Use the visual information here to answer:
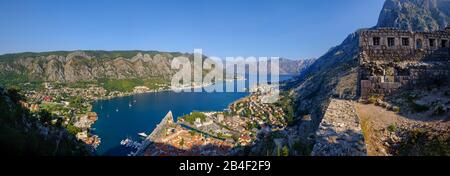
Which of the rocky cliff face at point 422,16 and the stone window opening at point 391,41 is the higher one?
the rocky cliff face at point 422,16

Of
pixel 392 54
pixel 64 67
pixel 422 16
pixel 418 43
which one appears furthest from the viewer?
pixel 64 67

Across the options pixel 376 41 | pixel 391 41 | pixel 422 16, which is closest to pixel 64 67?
pixel 422 16

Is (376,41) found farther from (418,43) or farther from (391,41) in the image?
(418,43)

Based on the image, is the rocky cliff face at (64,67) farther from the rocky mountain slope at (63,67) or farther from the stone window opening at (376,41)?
the stone window opening at (376,41)

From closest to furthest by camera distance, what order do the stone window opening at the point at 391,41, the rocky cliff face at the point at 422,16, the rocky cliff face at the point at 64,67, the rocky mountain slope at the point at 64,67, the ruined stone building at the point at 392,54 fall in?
1. the ruined stone building at the point at 392,54
2. the stone window opening at the point at 391,41
3. the rocky cliff face at the point at 422,16
4. the rocky cliff face at the point at 64,67
5. the rocky mountain slope at the point at 64,67

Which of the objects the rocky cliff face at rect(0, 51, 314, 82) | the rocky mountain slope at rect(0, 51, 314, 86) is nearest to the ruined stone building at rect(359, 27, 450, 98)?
the rocky mountain slope at rect(0, 51, 314, 86)

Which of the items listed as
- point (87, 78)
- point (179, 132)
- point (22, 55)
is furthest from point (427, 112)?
point (22, 55)

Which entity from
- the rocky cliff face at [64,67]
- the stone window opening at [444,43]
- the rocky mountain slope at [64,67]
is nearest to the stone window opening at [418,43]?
the stone window opening at [444,43]

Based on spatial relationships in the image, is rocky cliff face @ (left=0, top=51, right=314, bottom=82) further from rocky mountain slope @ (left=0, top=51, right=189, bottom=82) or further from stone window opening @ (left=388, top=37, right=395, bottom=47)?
stone window opening @ (left=388, top=37, right=395, bottom=47)
